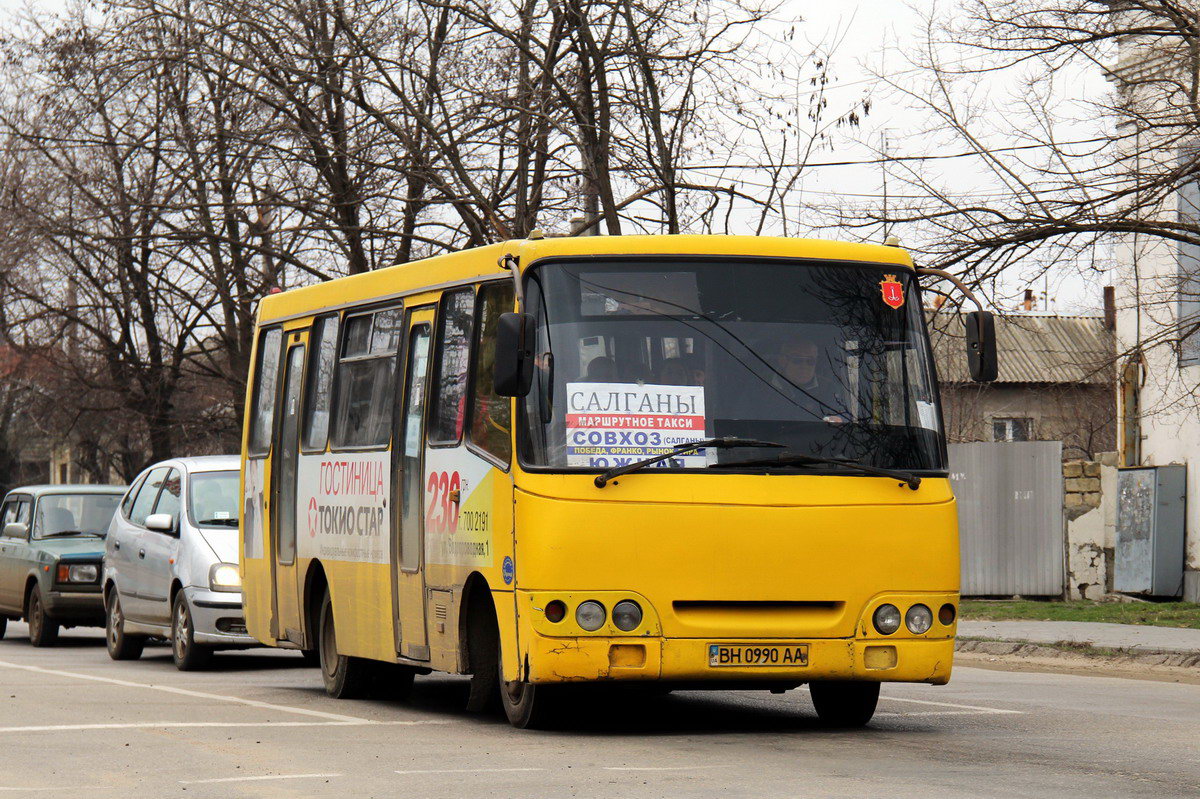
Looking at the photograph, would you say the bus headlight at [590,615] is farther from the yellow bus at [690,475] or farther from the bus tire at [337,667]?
the bus tire at [337,667]

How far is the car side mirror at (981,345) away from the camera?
36.2ft

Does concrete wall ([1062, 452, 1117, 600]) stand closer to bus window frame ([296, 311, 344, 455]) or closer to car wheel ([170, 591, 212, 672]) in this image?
car wheel ([170, 591, 212, 672])

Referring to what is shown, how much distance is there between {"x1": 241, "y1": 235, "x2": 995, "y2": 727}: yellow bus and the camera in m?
10.2

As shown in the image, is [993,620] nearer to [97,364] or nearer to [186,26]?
[186,26]

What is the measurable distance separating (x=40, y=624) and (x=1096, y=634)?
37.1 ft

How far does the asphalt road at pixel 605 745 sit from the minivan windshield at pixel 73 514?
7.65 meters

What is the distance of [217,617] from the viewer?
1684cm

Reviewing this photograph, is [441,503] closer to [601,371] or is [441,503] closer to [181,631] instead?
[601,371]

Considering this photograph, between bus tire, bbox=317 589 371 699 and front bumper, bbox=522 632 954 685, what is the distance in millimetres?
3574

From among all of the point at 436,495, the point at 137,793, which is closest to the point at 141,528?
the point at 436,495

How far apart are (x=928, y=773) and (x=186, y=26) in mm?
19314

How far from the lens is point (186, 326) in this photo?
37.6 m

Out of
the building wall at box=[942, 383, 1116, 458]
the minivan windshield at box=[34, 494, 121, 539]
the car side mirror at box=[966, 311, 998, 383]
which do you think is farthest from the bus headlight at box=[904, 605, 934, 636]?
the building wall at box=[942, 383, 1116, 458]

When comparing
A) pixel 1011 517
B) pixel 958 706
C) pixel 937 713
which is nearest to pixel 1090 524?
pixel 1011 517
